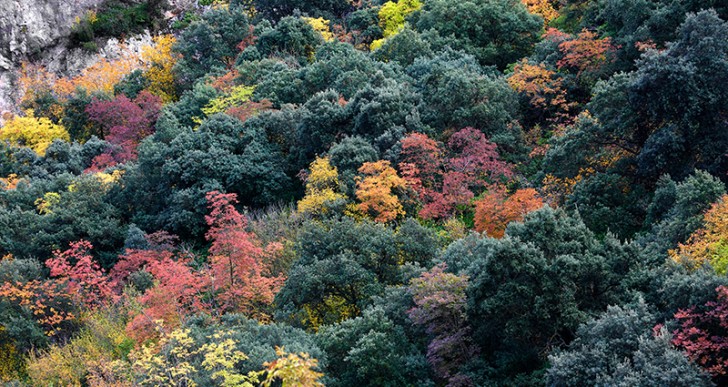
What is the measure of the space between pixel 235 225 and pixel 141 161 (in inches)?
433

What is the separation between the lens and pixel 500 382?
1939 centimetres

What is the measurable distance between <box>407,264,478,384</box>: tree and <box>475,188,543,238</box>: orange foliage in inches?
251

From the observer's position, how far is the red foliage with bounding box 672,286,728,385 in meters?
16.1

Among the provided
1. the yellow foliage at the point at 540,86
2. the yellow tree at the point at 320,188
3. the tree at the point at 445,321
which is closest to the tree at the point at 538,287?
the tree at the point at 445,321

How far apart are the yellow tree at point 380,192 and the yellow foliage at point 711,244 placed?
1128cm

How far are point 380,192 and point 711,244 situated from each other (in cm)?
1290

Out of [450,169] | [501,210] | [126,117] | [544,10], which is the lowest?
[450,169]

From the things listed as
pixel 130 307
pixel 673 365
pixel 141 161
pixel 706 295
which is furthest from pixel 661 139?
pixel 141 161

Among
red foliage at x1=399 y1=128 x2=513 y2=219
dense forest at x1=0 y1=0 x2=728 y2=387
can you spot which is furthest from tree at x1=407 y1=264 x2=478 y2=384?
red foliage at x1=399 y1=128 x2=513 y2=219

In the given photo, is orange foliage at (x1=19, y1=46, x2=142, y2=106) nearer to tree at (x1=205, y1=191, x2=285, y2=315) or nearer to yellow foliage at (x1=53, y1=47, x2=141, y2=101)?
yellow foliage at (x1=53, y1=47, x2=141, y2=101)

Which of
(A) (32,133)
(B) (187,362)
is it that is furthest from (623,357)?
(A) (32,133)

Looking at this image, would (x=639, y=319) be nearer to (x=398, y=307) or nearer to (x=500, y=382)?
(x=500, y=382)

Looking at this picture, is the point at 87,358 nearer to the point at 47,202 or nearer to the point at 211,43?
the point at 47,202

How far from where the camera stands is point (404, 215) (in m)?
30.5
